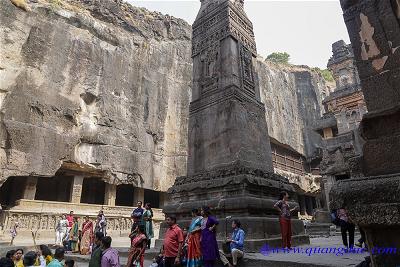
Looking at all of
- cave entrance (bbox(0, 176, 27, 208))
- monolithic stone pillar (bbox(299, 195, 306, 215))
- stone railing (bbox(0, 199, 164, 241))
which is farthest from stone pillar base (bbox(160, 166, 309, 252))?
monolithic stone pillar (bbox(299, 195, 306, 215))

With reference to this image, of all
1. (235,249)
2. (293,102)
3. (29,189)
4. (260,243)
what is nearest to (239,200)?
(260,243)

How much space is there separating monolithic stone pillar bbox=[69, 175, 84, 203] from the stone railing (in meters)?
0.79

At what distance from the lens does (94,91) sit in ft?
61.7

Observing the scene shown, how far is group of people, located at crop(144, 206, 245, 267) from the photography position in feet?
11.9

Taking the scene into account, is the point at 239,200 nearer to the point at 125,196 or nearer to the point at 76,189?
the point at 76,189

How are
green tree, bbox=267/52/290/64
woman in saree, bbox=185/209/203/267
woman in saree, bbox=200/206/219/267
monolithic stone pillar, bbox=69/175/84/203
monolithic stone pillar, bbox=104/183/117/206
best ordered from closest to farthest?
1. woman in saree, bbox=200/206/219/267
2. woman in saree, bbox=185/209/203/267
3. monolithic stone pillar, bbox=69/175/84/203
4. monolithic stone pillar, bbox=104/183/117/206
5. green tree, bbox=267/52/290/64

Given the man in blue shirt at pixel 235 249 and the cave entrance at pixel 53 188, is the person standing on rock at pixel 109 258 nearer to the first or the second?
the man in blue shirt at pixel 235 249

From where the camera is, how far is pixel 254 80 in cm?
709

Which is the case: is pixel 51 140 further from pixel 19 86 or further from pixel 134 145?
pixel 134 145

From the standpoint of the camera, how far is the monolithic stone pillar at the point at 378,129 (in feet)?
6.29

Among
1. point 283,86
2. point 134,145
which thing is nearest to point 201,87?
point 134,145

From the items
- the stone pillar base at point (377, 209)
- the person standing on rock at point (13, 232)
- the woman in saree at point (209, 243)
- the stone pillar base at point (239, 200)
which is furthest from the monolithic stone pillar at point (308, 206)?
the stone pillar base at point (377, 209)

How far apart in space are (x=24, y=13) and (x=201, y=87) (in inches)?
618

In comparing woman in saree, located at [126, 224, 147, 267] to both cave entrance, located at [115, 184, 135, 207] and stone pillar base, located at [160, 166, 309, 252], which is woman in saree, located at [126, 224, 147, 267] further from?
cave entrance, located at [115, 184, 135, 207]
